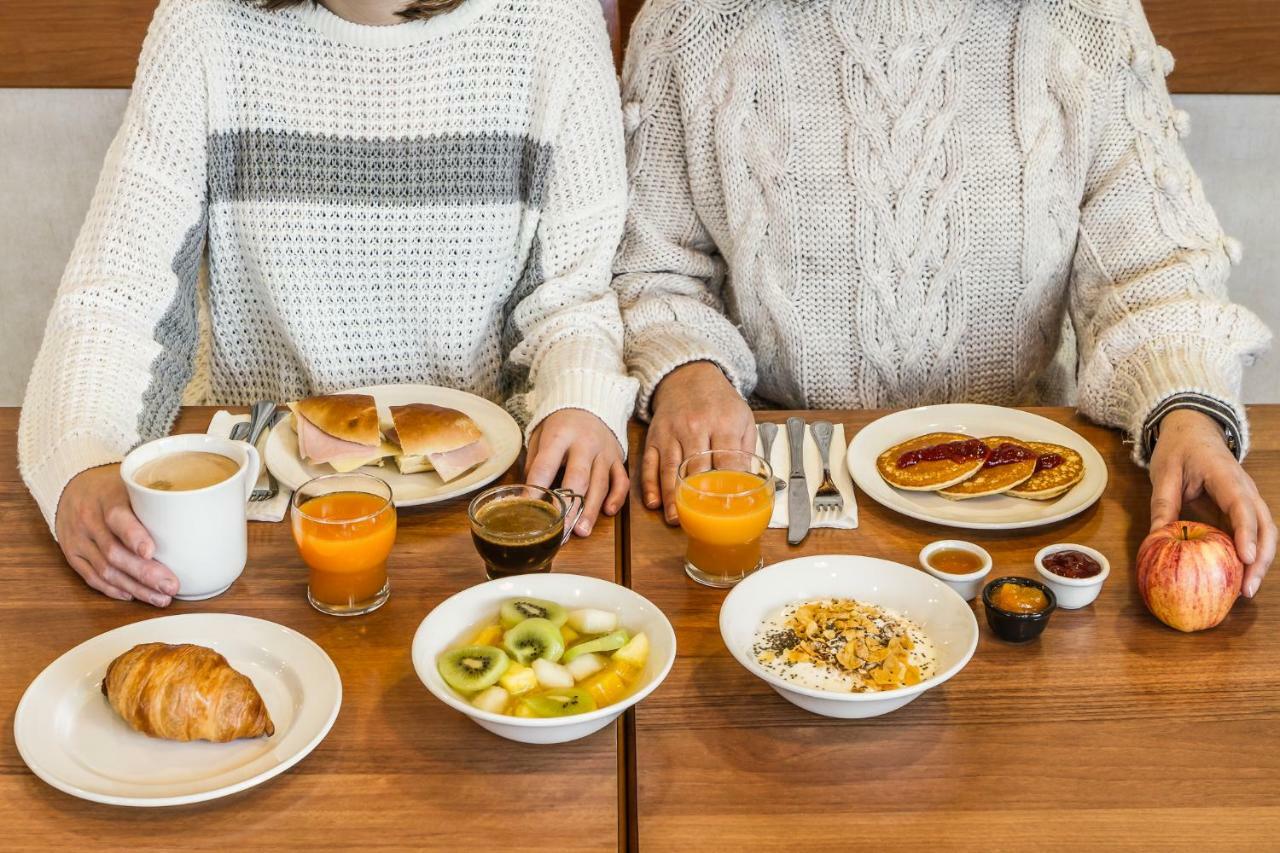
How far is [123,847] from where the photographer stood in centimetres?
89

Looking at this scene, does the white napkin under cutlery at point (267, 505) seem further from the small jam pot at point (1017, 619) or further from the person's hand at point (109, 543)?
the small jam pot at point (1017, 619)

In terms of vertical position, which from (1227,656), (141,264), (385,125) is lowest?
(1227,656)

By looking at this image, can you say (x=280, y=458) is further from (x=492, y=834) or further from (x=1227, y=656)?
(x=1227, y=656)

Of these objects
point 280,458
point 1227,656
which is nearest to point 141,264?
point 280,458

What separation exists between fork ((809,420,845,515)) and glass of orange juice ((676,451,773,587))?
11 cm

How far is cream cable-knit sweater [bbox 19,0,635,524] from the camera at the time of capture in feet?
5.10

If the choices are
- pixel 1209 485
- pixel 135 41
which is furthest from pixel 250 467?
pixel 135 41

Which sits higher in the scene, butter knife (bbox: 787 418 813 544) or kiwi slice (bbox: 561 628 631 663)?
kiwi slice (bbox: 561 628 631 663)

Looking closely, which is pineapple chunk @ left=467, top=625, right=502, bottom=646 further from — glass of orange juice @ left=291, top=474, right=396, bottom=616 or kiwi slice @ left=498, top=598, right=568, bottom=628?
glass of orange juice @ left=291, top=474, right=396, bottom=616

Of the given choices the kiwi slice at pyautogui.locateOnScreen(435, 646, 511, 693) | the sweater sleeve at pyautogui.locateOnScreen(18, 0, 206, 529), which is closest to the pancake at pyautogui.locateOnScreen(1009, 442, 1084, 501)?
the kiwi slice at pyautogui.locateOnScreen(435, 646, 511, 693)

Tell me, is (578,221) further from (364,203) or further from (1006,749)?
(1006,749)

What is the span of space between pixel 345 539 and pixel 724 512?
0.38 metres

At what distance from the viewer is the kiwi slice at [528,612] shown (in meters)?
1.07

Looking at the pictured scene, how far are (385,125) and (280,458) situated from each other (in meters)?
Answer: 0.53
